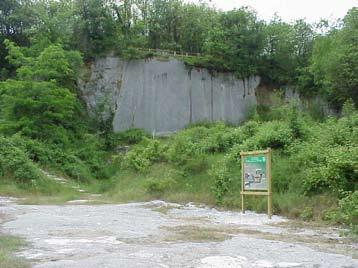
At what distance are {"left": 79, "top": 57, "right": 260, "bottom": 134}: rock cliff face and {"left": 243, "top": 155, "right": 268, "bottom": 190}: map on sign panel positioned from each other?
21326 mm

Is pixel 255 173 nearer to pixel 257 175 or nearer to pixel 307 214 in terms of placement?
pixel 257 175

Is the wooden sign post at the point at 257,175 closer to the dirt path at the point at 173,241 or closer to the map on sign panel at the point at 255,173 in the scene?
the map on sign panel at the point at 255,173

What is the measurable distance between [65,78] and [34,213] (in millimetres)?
19778

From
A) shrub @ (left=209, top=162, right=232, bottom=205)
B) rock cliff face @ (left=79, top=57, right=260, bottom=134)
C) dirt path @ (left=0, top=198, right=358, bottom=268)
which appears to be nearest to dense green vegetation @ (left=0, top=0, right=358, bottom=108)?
rock cliff face @ (left=79, top=57, right=260, bottom=134)

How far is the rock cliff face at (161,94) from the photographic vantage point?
3384 centimetres

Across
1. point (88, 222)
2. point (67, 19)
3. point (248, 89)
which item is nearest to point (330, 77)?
point (248, 89)

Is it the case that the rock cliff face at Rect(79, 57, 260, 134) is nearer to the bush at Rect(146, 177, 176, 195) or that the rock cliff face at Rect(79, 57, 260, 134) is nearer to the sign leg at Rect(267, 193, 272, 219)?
the bush at Rect(146, 177, 176, 195)

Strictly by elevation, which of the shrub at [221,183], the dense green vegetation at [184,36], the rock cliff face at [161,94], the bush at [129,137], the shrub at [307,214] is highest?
the dense green vegetation at [184,36]

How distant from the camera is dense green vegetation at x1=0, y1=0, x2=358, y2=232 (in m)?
13.3

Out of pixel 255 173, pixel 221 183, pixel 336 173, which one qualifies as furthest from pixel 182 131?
pixel 336 173

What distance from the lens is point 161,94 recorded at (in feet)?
116

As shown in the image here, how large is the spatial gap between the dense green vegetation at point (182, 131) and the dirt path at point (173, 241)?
1481 mm

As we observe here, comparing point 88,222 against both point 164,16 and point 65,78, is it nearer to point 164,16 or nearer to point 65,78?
point 65,78

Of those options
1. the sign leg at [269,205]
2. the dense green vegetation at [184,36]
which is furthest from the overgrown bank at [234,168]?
the dense green vegetation at [184,36]
